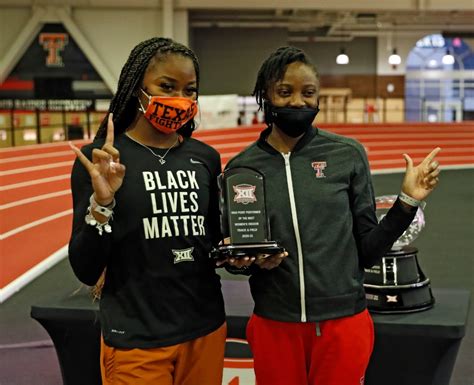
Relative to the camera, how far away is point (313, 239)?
182 centimetres

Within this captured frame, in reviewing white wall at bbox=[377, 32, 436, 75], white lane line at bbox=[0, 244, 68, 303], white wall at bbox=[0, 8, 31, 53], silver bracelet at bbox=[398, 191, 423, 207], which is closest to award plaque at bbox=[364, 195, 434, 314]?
silver bracelet at bbox=[398, 191, 423, 207]

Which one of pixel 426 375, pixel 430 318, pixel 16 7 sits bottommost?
pixel 426 375

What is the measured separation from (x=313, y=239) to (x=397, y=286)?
74cm

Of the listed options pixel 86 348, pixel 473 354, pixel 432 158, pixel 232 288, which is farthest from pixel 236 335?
pixel 473 354

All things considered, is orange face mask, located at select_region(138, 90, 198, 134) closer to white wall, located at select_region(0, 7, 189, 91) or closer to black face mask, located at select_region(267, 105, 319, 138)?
black face mask, located at select_region(267, 105, 319, 138)

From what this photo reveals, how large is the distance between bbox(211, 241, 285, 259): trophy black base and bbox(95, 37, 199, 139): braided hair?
1.25ft

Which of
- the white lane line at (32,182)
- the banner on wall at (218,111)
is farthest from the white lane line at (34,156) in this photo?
the banner on wall at (218,111)

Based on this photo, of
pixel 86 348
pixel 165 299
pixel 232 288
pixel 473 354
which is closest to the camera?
Answer: pixel 165 299

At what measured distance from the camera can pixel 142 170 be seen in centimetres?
171

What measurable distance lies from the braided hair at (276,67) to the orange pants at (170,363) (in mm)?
633

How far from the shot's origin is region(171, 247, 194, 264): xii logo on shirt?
169 cm

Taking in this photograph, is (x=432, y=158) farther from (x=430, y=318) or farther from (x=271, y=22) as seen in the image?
(x=271, y=22)

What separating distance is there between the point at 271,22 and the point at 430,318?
17.5m

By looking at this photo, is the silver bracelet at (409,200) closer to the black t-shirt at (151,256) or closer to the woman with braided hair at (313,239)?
the woman with braided hair at (313,239)
